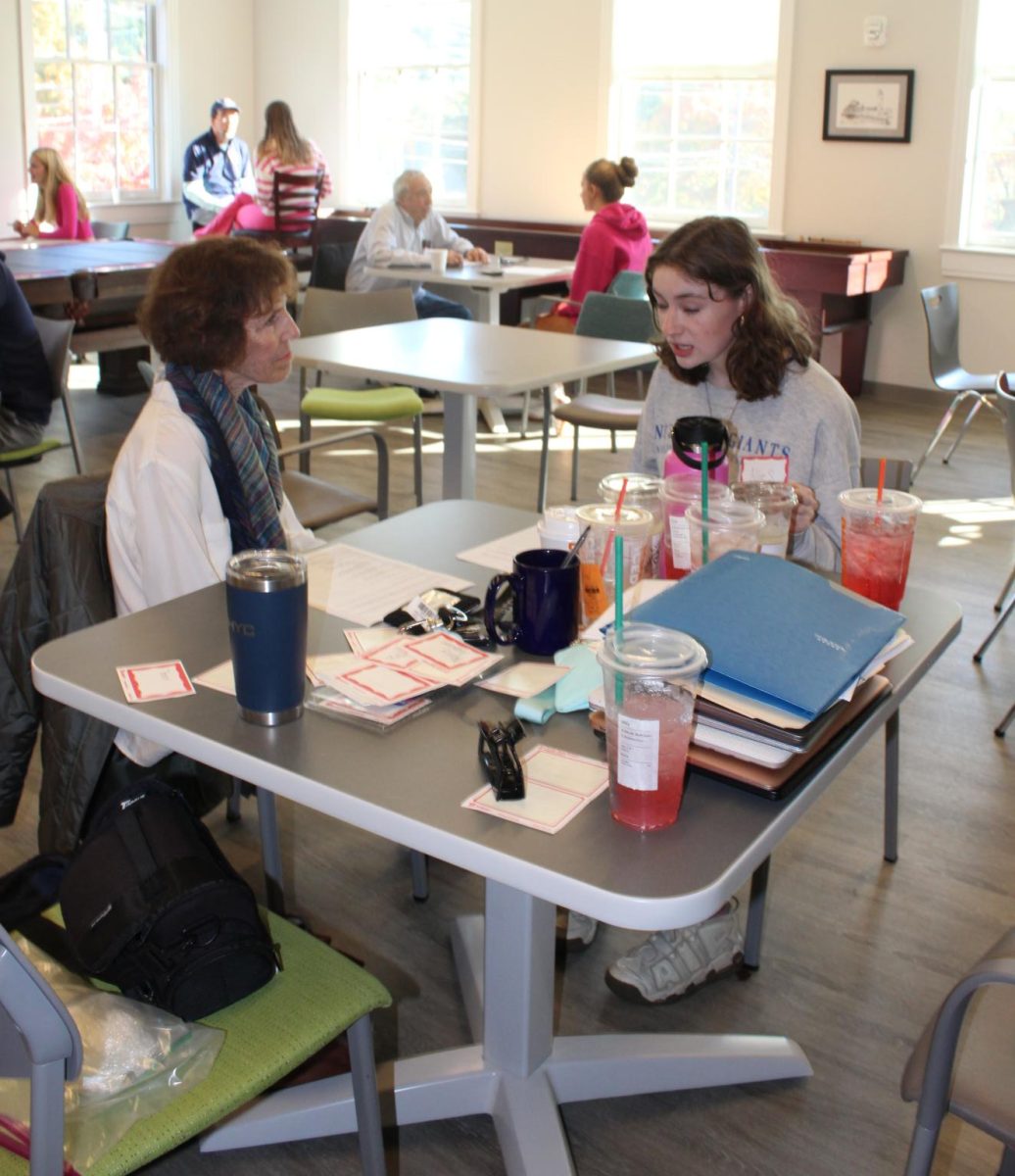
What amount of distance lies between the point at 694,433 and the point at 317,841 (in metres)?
1.25

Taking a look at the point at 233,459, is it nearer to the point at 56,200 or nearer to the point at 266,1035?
the point at 266,1035

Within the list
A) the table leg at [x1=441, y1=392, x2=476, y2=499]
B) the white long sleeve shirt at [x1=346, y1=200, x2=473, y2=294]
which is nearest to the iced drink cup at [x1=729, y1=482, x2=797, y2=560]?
the table leg at [x1=441, y1=392, x2=476, y2=499]

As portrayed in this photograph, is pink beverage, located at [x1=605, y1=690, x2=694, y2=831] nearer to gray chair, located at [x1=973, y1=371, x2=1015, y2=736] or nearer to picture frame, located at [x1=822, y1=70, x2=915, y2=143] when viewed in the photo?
gray chair, located at [x1=973, y1=371, x2=1015, y2=736]

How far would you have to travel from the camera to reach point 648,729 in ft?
3.90

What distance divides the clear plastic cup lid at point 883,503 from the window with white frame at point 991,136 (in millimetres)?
5773

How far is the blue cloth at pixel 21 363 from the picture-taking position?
4004mm

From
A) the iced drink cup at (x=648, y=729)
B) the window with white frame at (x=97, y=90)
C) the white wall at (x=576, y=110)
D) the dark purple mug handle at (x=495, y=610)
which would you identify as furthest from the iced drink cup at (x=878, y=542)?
the window with white frame at (x=97, y=90)

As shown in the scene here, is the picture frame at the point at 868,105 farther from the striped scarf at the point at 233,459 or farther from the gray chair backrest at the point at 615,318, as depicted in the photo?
the striped scarf at the point at 233,459

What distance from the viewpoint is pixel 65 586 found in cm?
198

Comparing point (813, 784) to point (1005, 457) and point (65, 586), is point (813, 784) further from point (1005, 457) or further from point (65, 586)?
point (1005, 457)

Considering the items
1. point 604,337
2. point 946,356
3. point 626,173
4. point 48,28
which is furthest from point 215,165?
point 946,356

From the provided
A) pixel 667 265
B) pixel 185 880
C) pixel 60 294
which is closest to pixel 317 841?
pixel 185 880

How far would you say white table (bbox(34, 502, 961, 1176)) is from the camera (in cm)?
118

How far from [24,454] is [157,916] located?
292 centimetres
